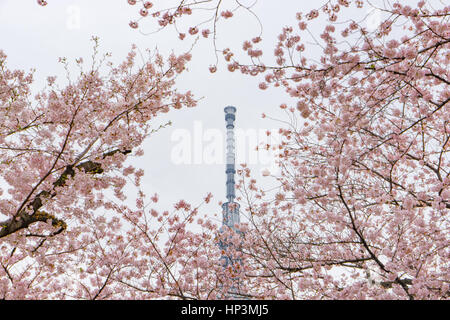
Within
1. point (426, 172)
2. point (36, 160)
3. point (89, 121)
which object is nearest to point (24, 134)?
point (36, 160)

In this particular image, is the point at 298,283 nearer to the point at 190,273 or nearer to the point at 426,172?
the point at 190,273

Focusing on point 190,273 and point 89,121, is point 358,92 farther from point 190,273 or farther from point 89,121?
point 190,273

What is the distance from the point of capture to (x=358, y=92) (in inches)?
179

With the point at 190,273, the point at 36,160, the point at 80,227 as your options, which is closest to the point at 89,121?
the point at 36,160

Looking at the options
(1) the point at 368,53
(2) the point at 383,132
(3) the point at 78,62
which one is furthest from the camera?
(2) the point at 383,132

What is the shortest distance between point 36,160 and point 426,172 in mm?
8174

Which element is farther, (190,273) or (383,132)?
(190,273)

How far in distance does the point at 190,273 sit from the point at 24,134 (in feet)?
15.6

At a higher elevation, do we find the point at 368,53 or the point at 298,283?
the point at 368,53

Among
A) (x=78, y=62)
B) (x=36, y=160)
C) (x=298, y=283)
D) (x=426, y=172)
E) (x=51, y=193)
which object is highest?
(x=78, y=62)

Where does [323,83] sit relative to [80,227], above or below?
above

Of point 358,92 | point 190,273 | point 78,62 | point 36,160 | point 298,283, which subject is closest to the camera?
point 358,92

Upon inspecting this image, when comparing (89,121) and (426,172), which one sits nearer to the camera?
(89,121)

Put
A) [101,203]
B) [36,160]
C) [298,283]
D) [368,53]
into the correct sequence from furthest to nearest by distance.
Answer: [298,283]
[101,203]
[36,160]
[368,53]
